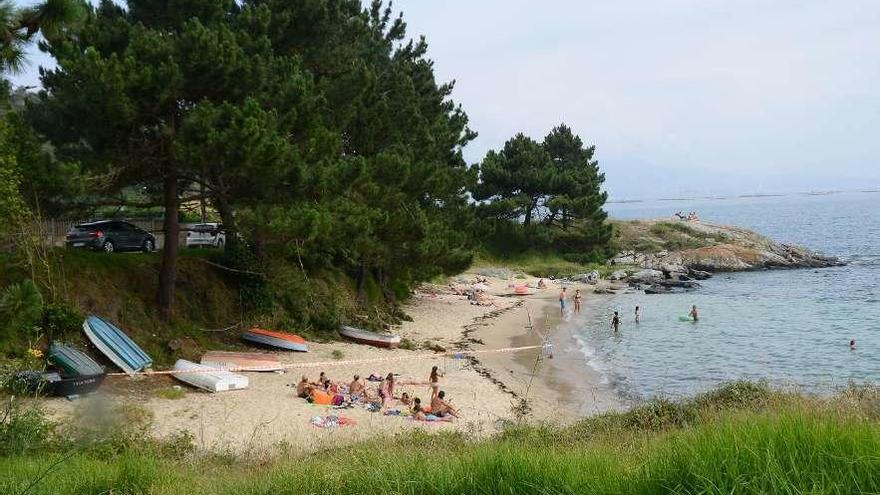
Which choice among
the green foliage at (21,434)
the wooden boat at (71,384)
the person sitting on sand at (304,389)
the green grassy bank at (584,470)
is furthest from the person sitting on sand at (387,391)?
the green grassy bank at (584,470)

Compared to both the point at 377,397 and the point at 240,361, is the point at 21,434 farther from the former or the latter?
the point at 240,361

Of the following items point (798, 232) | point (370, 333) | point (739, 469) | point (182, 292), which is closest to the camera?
point (739, 469)

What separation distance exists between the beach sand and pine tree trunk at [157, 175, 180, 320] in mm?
3338

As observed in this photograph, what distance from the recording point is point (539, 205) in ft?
218

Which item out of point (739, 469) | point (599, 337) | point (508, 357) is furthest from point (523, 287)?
point (739, 469)

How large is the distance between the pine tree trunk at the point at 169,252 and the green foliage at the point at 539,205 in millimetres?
43781

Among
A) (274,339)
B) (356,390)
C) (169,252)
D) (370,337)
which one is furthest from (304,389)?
(370,337)

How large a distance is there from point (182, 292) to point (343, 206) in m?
5.62

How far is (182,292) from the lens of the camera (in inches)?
833

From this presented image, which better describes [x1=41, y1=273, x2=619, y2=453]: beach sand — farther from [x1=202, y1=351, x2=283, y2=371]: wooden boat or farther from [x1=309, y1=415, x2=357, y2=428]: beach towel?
[x1=202, y1=351, x2=283, y2=371]: wooden boat

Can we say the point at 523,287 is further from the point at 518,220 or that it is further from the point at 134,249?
the point at 134,249

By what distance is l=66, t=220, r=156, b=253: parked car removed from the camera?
85.3 feet

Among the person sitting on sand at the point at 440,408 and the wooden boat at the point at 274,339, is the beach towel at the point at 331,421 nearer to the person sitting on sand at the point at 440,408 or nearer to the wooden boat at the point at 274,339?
the person sitting on sand at the point at 440,408

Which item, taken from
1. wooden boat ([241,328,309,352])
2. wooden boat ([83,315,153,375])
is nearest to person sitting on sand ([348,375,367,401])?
wooden boat ([241,328,309,352])
